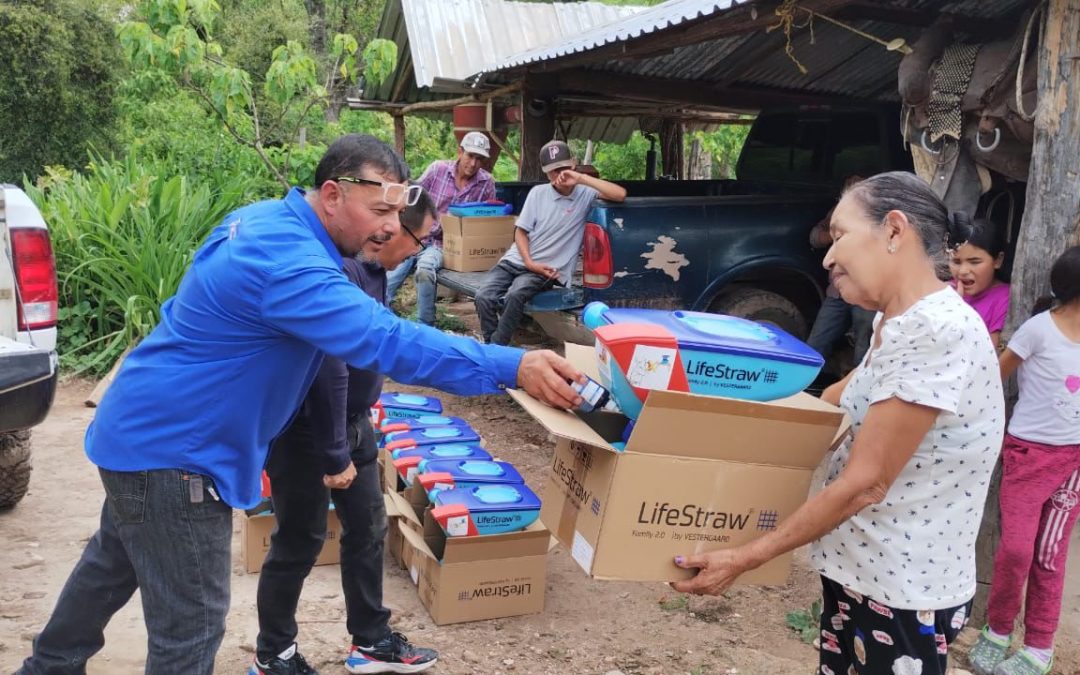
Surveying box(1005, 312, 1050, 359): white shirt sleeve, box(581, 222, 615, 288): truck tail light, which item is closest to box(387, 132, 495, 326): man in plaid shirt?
box(581, 222, 615, 288): truck tail light

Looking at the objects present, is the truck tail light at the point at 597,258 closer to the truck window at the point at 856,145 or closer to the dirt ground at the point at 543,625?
the dirt ground at the point at 543,625

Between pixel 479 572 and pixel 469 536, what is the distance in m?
0.19

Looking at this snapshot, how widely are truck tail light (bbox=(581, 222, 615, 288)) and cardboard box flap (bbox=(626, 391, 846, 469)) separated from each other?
334 cm

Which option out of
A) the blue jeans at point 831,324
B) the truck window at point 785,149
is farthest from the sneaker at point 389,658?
the truck window at point 785,149

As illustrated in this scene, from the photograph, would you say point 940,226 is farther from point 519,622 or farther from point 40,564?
point 40,564

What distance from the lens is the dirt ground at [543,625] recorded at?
→ 127 inches

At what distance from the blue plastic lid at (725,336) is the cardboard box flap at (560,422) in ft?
0.78

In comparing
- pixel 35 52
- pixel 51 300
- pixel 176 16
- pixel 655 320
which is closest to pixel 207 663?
pixel 655 320

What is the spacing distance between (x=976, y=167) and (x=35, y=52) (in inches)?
638

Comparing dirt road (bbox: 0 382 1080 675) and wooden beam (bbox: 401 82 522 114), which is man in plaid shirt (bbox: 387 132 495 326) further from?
dirt road (bbox: 0 382 1080 675)

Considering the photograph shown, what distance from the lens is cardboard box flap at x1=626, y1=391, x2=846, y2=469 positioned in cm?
175

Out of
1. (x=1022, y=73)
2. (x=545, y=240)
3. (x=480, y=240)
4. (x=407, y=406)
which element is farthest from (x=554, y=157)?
(x=1022, y=73)

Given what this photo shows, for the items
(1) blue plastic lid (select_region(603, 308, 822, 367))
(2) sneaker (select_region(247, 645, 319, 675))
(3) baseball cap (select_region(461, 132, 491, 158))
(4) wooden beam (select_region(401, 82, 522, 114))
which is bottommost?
(2) sneaker (select_region(247, 645, 319, 675))

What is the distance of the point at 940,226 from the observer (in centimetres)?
173
